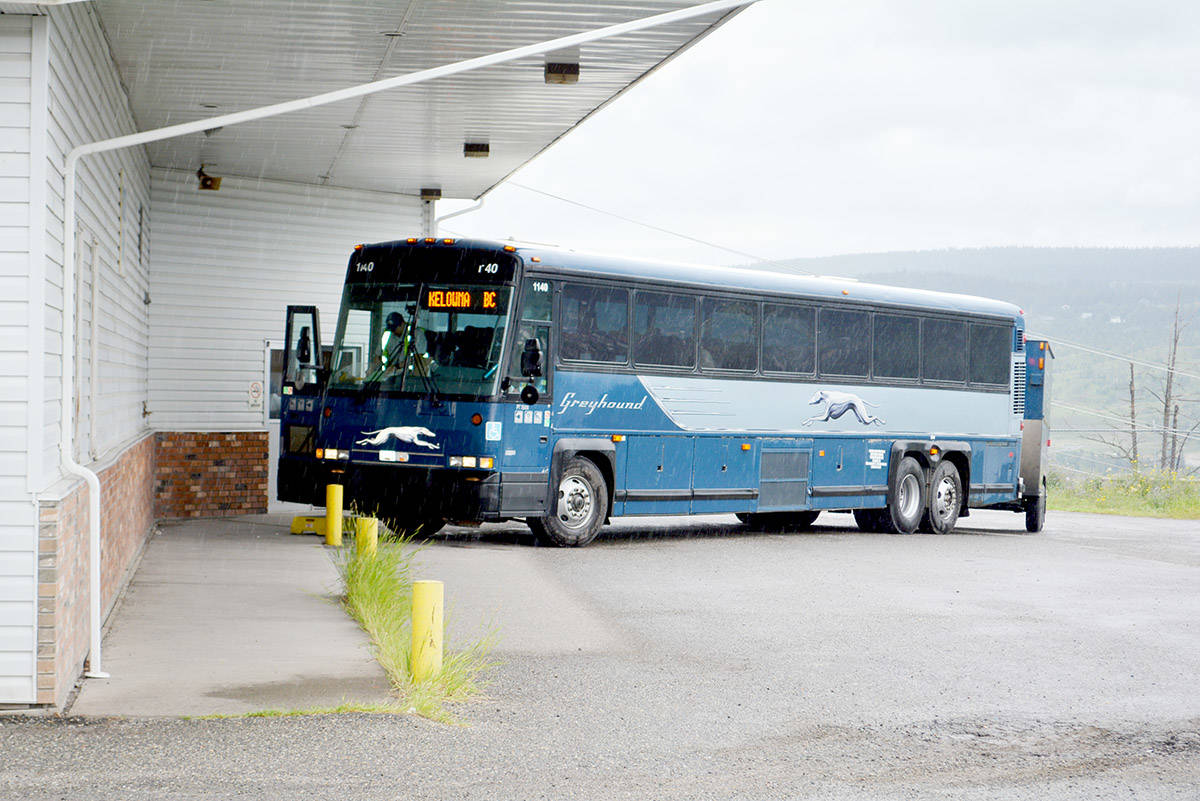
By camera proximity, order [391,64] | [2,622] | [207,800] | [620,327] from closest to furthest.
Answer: [207,800]
[2,622]
[391,64]
[620,327]

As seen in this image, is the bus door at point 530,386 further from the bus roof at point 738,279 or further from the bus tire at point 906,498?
the bus tire at point 906,498

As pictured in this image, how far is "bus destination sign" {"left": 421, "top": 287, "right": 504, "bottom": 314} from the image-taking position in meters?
16.7

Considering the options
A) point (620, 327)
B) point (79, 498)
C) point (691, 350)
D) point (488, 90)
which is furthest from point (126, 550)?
point (691, 350)

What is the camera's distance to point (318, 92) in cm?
1410

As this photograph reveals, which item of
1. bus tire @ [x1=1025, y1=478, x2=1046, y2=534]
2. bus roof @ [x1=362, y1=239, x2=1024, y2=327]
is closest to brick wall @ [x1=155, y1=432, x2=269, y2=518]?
bus roof @ [x1=362, y1=239, x2=1024, y2=327]

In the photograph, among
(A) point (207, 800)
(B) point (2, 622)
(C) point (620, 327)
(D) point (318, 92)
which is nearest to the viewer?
(A) point (207, 800)

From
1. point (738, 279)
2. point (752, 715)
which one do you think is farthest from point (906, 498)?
point (752, 715)

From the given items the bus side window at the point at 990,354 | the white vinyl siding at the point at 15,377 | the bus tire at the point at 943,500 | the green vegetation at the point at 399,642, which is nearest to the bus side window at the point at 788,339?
the bus tire at the point at 943,500

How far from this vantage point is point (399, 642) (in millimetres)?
9273

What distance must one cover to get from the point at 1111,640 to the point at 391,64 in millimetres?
7335

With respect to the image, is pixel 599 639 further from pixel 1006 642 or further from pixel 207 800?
pixel 207 800

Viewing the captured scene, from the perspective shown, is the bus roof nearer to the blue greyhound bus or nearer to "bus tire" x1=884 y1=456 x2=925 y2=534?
the blue greyhound bus

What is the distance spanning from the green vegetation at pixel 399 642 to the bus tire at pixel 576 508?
167 inches

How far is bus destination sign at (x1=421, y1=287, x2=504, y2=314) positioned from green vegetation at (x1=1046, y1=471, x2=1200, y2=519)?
1902cm
